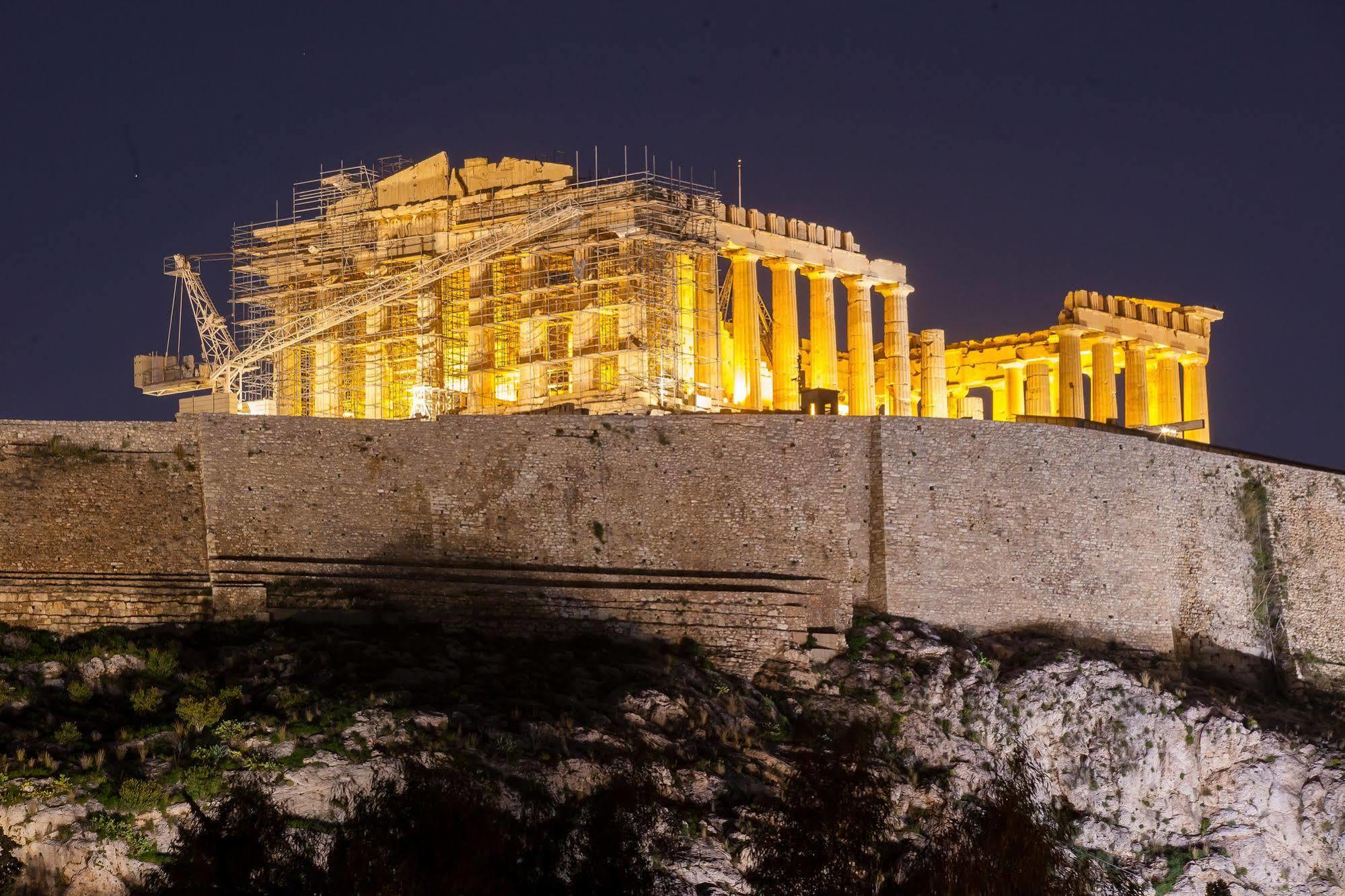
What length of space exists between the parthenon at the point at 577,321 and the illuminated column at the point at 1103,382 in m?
0.08

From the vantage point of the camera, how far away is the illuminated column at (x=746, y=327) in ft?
212

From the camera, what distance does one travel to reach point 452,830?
32.8 m

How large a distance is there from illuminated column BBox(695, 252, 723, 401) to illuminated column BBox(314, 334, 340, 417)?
13259 millimetres

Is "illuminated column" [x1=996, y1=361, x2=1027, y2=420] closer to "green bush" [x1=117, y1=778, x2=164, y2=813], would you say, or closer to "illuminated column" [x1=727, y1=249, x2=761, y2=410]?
"illuminated column" [x1=727, y1=249, x2=761, y2=410]

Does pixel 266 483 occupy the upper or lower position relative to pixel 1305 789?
upper

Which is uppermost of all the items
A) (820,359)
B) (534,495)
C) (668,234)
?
(668,234)

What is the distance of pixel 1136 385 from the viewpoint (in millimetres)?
72000

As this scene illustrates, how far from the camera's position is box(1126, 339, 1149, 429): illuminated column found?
236 feet

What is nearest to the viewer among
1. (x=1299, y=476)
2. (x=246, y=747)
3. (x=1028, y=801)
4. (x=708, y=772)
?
(x=246, y=747)

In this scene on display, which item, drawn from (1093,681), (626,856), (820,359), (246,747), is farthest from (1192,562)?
(246,747)

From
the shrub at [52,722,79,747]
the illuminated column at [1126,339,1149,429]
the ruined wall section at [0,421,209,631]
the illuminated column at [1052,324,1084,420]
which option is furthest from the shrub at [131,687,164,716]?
the illuminated column at [1126,339,1149,429]

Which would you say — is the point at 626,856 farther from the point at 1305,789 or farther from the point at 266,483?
the point at 1305,789

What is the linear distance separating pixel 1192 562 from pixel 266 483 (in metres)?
25.4

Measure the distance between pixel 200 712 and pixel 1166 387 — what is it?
46.3 metres
